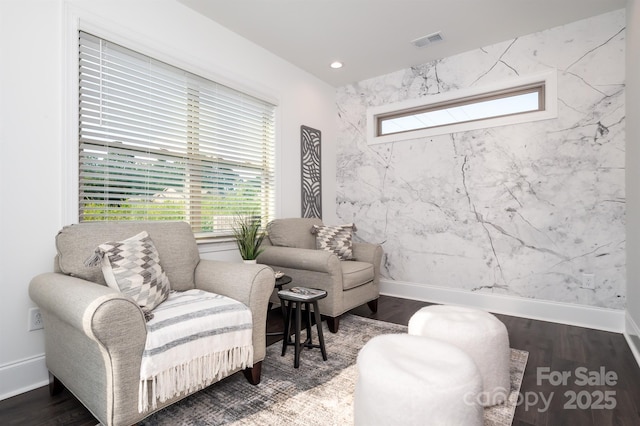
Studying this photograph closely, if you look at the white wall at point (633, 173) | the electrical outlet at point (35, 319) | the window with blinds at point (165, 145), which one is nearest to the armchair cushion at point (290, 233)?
the window with blinds at point (165, 145)

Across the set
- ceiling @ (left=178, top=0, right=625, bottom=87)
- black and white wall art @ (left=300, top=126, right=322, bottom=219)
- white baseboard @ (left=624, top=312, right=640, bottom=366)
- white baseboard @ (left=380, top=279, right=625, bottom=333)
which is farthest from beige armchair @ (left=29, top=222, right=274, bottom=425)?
white baseboard @ (left=624, top=312, right=640, bottom=366)

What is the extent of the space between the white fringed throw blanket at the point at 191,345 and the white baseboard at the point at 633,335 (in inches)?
102

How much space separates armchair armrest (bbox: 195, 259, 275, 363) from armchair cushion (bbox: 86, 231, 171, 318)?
33 centimetres

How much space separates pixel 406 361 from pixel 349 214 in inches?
123

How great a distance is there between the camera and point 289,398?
5.67 feet

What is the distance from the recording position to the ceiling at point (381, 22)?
8.71ft

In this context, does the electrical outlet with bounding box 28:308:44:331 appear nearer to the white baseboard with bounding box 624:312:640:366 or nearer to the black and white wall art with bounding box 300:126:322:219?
the black and white wall art with bounding box 300:126:322:219

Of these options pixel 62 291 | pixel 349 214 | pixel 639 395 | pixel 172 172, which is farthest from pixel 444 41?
pixel 62 291

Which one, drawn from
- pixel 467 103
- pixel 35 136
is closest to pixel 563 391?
pixel 467 103

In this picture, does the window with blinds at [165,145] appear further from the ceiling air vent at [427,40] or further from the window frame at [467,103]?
the ceiling air vent at [427,40]

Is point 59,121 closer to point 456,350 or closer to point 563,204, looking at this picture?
point 456,350

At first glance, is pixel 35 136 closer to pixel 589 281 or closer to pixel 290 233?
pixel 290 233

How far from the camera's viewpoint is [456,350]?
133 centimetres

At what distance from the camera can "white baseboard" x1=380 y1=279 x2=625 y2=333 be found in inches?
109
